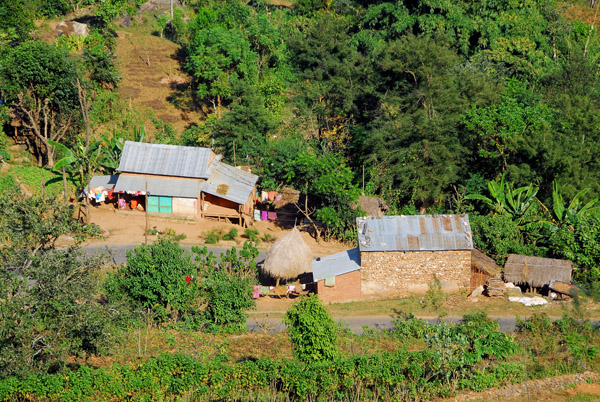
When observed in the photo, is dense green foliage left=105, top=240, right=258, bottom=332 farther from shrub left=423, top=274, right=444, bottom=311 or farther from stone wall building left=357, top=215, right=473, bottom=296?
shrub left=423, top=274, right=444, bottom=311

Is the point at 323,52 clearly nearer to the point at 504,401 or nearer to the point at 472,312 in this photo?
the point at 472,312

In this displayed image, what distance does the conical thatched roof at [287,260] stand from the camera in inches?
1008

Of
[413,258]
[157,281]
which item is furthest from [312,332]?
[413,258]

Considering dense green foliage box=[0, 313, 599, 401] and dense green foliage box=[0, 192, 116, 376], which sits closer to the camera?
dense green foliage box=[0, 192, 116, 376]

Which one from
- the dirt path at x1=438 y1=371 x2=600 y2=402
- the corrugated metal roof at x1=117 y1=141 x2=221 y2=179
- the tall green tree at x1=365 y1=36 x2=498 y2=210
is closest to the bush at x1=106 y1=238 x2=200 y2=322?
the dirt path at x1=438 y1=371 x2=600 y2=402

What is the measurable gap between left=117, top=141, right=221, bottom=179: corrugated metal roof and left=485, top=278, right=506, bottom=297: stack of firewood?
1562 centimetres

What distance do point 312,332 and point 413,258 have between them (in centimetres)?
957

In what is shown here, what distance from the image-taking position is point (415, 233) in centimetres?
2548

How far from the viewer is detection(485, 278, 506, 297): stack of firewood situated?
24938mm

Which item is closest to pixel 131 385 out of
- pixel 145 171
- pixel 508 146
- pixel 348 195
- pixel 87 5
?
pixel 348 195

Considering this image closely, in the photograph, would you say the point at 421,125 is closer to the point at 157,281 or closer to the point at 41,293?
the point at 157,281

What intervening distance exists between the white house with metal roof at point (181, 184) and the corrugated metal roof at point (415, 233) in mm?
9614

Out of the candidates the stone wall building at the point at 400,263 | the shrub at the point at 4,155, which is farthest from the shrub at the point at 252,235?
the shrub at the point at 4,155

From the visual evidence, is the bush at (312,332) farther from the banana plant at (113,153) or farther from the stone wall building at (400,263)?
the banana plant at (113,153)
